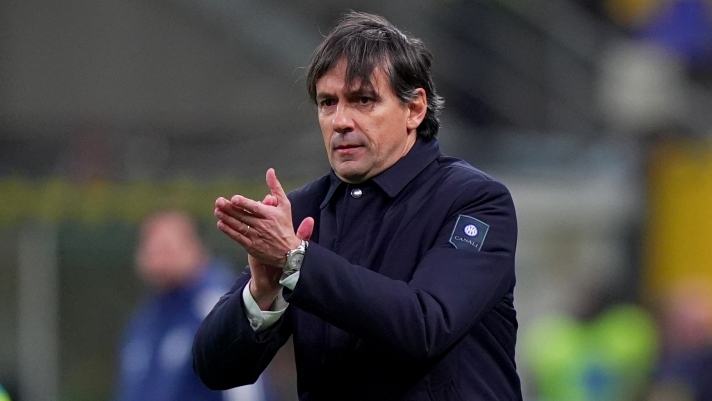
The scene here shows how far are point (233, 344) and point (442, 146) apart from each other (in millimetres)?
7170

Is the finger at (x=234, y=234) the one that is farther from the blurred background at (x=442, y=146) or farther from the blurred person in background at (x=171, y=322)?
the blurred background at (x=442, y=146)

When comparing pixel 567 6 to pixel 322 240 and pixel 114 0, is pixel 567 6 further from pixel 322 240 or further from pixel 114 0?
pixel 322 240

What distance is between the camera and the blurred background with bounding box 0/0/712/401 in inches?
358

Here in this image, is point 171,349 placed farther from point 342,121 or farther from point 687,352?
point 687,352

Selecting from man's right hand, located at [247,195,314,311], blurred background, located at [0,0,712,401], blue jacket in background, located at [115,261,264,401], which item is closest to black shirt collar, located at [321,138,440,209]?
man's right hand, located at [247,195,314,311]

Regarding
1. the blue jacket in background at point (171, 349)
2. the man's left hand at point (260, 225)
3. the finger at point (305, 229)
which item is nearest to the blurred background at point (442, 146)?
the blue jacket in background at point (171, 349)

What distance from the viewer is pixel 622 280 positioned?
35.1 ft

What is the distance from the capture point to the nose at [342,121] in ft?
10.6

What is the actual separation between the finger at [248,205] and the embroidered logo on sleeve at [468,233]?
50 cm

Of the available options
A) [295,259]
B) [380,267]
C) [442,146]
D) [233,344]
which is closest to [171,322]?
[233,344]

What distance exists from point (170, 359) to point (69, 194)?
354 centimetres

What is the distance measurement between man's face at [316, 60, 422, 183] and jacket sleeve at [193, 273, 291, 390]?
0.40m

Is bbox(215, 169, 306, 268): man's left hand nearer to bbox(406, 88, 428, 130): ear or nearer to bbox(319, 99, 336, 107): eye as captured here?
bbox(319, 99, 336, 107): eye

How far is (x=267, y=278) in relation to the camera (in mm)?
3145
